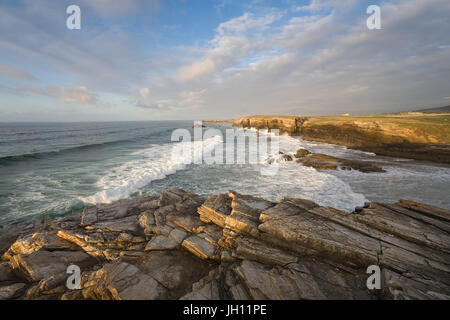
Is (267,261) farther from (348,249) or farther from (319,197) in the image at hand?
(319,197)

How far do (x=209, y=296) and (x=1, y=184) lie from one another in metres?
24.4

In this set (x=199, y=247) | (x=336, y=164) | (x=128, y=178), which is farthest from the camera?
(x=336, y=164)

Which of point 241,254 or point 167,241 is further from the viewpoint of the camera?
point 167,241

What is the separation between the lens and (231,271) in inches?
228

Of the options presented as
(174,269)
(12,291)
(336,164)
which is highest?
(336,164)

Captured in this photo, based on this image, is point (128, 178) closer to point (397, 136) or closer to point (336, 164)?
point (336, 164)

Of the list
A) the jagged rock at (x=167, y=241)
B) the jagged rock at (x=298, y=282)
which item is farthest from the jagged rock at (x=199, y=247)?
the jagged rock at (x=298, y=282)

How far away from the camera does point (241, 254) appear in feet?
20.8

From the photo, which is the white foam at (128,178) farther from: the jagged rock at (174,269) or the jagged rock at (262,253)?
the jagged rock at (262,253)

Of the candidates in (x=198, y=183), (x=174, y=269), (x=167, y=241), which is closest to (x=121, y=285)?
(x=174, y=269)

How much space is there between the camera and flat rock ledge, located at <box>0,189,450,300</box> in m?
5.18

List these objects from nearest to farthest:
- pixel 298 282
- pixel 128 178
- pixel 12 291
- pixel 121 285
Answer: pixel 298 282, pixel 121 285, pixel 12 291, pixel 128 178

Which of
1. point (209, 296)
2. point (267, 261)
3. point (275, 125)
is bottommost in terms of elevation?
point (209, 296)

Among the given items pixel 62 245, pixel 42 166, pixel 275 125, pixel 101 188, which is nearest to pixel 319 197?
pixel 62 245
